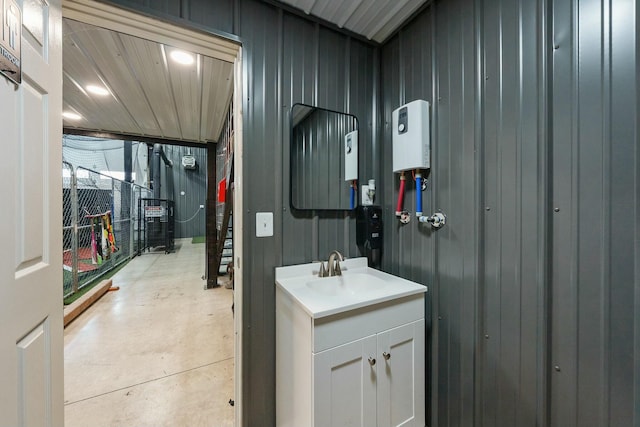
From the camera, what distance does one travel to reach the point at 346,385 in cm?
105

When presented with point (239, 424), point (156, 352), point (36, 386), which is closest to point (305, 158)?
point (36, 386)

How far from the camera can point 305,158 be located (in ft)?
5.11

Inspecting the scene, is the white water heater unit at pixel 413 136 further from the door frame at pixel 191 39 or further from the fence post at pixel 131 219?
the fence post at pixel 131 219

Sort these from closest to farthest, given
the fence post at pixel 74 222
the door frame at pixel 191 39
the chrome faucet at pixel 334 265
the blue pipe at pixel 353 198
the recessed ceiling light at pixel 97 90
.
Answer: the door frame at pixel 191 39 → the chrome faucet at pixel 334 265 → the blue pipe at pixel 353 198 → the recessed ceiling light at pixel 97 90 → the fence post at pixel 74 222

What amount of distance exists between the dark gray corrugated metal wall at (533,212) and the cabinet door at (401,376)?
0.15 meters

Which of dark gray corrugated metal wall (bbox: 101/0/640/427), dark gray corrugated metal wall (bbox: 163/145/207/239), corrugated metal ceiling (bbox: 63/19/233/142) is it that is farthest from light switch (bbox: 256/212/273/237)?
dark gray corrugated metal wall (bbox: 163/145/207/239)

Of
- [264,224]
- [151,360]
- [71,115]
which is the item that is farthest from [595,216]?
[71,115]

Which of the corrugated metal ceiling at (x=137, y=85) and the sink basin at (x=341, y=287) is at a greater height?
the corrugated metal ceiling at (x=137, y=85)

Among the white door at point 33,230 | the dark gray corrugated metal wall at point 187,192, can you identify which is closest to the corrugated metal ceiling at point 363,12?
the white door at point 33,230

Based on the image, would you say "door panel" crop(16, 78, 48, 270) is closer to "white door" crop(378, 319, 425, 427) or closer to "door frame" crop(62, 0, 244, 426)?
"door frame" crop(62, 0, 244, 426)

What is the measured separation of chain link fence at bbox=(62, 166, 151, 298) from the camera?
322 centimetres

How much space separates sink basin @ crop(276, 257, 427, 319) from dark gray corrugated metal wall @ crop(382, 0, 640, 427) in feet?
0.88

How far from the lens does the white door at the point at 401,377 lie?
3.75 ft

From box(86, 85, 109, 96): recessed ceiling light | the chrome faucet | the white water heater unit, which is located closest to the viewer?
the white water heater unit
